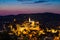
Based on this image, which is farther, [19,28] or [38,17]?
[19,28]

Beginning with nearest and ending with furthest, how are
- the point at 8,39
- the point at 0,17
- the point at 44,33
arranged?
the point at 8,39
the point at 0,17
the point at 44,33

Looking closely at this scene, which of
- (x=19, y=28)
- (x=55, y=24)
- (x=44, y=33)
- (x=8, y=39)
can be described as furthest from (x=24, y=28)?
(x=8, y=39)

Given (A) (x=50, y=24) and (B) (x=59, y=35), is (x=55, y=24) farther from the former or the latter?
(B) (x=59, y=35)

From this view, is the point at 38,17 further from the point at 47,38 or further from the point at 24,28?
the point at 24,28

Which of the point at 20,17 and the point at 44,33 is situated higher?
the point at 20,17

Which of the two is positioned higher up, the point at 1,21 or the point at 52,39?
the point at 1,21

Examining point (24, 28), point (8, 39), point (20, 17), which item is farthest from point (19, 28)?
point (8, 39)

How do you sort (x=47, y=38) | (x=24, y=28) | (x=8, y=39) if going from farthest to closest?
(x=24, y=28) < (x=47, y=38) < (x=8, y=39)

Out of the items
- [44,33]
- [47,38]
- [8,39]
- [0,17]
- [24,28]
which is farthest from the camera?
[24,28]

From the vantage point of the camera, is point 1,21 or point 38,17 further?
point 38,17
